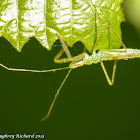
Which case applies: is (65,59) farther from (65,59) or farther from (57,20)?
(57,20)

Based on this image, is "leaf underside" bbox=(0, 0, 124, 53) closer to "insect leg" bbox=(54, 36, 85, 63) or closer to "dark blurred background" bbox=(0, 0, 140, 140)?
"insect leg" bbox=(54, 36, 85, 63)

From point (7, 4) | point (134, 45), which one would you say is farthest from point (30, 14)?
point (134, 45)

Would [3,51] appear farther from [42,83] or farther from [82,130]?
[82,130]

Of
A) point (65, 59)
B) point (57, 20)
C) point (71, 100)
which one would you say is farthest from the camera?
point (71, 100)

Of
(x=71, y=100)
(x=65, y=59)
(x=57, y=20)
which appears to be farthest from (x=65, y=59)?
(x=71, y=100)

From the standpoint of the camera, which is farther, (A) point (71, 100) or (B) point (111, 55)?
(A) point (71, 100)

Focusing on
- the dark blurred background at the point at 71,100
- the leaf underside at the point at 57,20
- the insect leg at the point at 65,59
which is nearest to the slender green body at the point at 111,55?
the insect leg at the point at 65,59

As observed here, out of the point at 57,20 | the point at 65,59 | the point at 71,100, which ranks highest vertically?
the point at 57,20

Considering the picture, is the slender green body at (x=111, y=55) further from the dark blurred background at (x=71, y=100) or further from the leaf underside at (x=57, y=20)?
the leaf underside at (x=57, y=20)

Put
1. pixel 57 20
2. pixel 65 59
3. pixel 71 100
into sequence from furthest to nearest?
pixel 71 100 → pixel 65 59 → pixel 57 20
